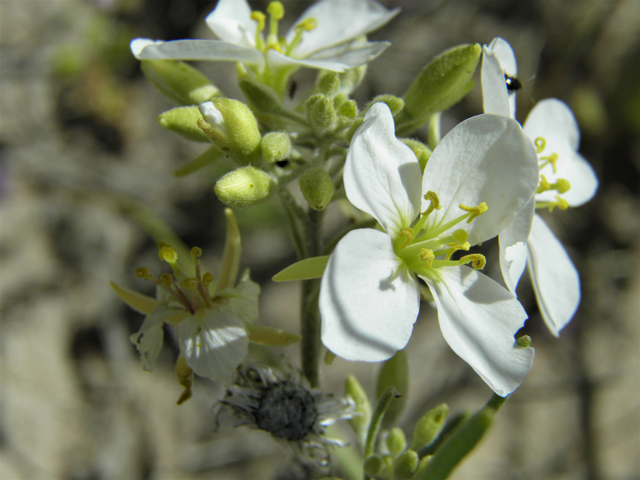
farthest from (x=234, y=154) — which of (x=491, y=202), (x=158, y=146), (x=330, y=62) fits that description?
(x=158, y=146)

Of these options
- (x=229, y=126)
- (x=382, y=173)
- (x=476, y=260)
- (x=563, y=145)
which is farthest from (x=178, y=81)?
(x=563, y=145)

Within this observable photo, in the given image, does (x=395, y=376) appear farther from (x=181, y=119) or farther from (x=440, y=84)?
(x=181, y=119)

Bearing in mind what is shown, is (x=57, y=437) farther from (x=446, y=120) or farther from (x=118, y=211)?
(x=446, y=120)

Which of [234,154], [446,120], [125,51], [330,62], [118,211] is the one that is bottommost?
[118,211]

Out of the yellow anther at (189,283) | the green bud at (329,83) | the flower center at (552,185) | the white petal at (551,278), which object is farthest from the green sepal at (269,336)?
the flower center at (552,185)

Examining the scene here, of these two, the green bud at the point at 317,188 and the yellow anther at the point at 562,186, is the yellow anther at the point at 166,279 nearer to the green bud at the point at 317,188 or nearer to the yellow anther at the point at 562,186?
the green bud at the point at 317,188

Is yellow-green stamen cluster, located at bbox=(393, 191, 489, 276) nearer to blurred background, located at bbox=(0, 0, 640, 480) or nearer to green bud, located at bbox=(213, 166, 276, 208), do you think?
green bud, located at bbox=(213, 166, 276, 208)

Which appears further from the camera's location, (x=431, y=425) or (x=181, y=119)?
(x=431, y=425)
